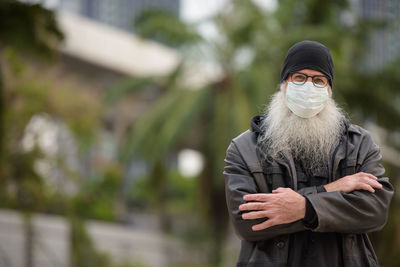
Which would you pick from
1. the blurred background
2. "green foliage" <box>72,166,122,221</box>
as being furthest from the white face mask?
"green foliage" <box>72,166,122,221</box>

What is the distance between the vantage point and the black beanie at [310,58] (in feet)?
7.61

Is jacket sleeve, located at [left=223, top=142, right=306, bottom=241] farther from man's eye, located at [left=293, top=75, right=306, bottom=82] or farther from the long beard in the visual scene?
man's eye, located at [left=293, top=75, right=306, bottom=82]

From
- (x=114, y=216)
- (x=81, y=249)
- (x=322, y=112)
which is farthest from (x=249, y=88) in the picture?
(x=322, y=112)

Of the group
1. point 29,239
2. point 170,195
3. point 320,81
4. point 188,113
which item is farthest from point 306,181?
point 170,195

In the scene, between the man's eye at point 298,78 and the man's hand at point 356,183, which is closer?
the man's hand at point 356,183

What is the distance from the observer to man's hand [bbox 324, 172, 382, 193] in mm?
2162

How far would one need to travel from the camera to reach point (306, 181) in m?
2.32

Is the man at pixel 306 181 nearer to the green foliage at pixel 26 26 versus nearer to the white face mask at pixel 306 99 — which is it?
the white face mask at pixel 306 99

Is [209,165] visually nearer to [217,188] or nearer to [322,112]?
[217,188]

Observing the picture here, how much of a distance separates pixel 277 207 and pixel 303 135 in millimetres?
382

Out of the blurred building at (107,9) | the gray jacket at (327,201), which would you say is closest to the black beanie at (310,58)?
the gray jacket at (327,201)

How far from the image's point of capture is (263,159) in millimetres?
2316

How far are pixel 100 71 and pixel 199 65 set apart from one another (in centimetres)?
957

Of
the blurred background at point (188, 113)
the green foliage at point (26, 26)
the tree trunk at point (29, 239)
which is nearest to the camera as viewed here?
the green foliage at point (26, 26)
